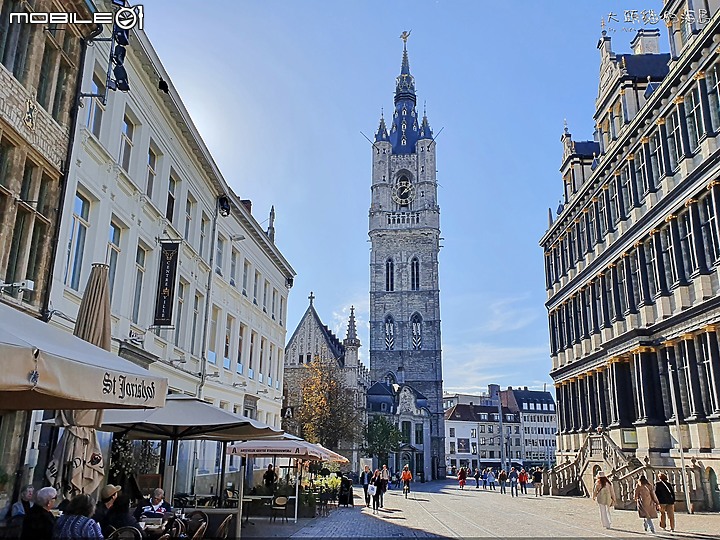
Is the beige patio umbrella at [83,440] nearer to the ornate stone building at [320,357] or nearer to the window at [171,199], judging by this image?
the window at [171,199]

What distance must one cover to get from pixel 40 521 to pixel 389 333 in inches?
3289

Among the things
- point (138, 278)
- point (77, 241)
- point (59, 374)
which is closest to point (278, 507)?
point (138, 278)

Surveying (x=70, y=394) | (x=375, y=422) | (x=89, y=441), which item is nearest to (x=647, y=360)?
(x=89, y=441)

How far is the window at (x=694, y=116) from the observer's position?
22.4m

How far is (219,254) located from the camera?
24.0m

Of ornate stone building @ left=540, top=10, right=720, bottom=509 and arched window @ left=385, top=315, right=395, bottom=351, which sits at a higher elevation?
arched window @ left=385, top=315, right=395, bottom=351

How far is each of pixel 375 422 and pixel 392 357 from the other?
2028 centimetres

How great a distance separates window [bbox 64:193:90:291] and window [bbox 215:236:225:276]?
9389 millimetres

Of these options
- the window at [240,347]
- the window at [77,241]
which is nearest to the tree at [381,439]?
the window at [240,347]

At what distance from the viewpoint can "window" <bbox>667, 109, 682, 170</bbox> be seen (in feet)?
78.9

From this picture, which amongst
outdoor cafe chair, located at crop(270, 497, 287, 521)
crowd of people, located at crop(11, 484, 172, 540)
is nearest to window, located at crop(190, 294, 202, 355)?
outdoor cafe chair, located at crop(270, 497, 287, 521)

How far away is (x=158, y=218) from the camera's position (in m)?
17.6

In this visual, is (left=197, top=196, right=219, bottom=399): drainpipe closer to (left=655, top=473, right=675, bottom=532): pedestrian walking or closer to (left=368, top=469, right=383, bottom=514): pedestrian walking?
(left=368, top=469, right=383, bottom=514): pedestrian walking

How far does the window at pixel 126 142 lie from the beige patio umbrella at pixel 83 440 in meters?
7.02
